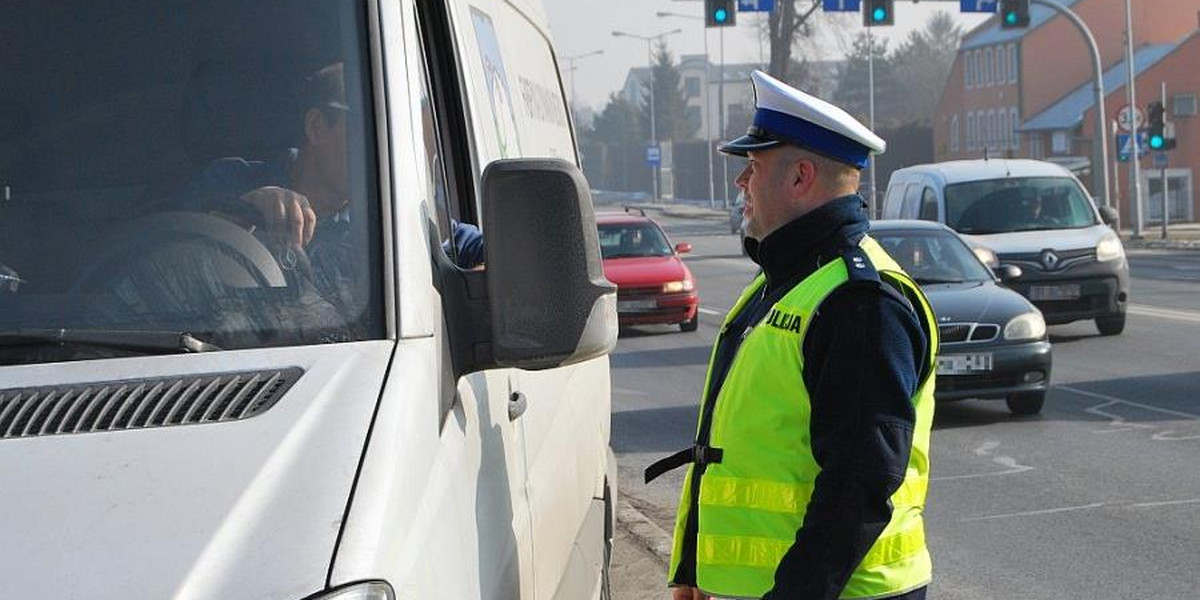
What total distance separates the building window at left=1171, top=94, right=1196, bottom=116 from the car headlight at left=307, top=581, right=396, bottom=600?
7169 cm

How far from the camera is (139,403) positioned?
2766 mm

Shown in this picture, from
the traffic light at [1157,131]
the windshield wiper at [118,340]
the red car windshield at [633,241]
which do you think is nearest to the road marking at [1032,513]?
the windshield wiper at [118,340]

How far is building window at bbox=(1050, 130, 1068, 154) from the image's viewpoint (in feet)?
262

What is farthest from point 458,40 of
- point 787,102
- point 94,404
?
point 94,404

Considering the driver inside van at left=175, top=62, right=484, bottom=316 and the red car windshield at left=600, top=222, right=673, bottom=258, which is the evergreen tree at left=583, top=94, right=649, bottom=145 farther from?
the driver inside van at left=175, top=62, right=484, bottom=316

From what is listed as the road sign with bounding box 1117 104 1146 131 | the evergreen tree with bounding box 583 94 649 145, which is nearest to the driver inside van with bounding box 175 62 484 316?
the road sign with bounding box 1117 104 1146 131

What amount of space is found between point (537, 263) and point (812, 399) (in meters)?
0.62

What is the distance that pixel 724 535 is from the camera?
355 centimetres

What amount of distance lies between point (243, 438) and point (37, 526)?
332 millimetres

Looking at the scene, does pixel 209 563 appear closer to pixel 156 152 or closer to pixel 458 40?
pixel 156 152

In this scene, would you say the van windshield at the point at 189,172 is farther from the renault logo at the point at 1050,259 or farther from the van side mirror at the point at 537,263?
the renault logo at the point at 1050,259

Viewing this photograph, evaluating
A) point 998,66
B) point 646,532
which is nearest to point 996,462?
point 646,532

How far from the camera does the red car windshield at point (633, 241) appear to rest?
23.5 meters

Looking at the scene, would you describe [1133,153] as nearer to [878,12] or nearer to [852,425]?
[878,12]
